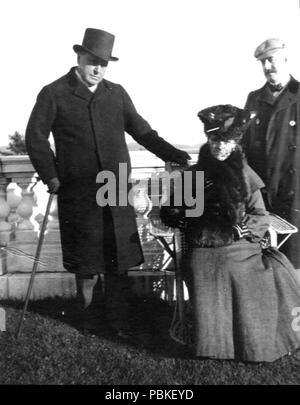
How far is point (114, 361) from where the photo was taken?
10.5ft

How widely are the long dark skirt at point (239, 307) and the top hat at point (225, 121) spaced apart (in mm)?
670

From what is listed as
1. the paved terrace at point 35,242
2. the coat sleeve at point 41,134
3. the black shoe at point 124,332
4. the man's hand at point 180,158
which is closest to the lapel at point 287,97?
the man's hand at point 180,158

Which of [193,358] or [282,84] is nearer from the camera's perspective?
[193,358]

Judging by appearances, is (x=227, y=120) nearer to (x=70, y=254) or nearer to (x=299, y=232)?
(x=299, y=232)

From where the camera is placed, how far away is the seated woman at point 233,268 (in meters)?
2.99

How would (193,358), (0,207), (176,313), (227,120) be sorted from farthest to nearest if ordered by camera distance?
(0,207)
(176,313)
(193,358)
(227,120)

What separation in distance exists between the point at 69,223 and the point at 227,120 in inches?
51.8

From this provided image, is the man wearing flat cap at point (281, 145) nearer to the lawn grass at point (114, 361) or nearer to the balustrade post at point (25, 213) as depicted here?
the lawn grass at point (114, 361)

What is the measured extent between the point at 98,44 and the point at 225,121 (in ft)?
3.40

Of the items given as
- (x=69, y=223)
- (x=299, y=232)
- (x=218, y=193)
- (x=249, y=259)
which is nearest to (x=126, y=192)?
(x=69, y=223)

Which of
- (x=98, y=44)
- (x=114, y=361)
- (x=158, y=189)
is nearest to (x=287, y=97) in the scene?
(x=158, y=189)

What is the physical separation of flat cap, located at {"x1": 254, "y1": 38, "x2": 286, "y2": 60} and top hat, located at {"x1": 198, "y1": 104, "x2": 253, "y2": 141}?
23.8 inches

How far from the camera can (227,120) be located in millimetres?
3023

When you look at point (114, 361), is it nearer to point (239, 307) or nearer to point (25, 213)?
point (239, 307)
